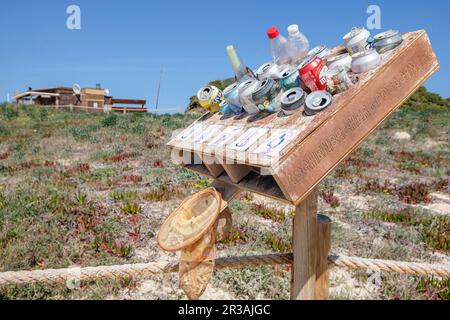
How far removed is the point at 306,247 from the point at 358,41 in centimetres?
118

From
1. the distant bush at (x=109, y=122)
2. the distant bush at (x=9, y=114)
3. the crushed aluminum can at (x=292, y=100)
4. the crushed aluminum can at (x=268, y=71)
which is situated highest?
the distant bush at (x=9, y=114)

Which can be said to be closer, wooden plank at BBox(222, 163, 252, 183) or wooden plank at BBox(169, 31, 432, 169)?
wooden plank at BBox(169, 31, 432, 169)

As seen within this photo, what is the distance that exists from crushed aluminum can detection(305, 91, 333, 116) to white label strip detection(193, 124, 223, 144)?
0.68 meters

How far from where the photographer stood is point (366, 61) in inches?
75.3

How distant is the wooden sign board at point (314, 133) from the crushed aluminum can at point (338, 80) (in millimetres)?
53

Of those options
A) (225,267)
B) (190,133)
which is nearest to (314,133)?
(190,133)

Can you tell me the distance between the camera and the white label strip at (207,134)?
7.64 ft

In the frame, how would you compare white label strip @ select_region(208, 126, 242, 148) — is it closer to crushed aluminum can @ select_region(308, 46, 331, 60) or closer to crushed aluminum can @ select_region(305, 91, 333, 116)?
crushed aluminum can @ select_region(305, 91, 333, 116)

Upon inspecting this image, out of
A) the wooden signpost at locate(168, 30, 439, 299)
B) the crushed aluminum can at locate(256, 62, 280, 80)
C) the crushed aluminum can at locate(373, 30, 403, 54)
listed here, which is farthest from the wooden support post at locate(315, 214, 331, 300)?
the crushed aluminum can at locate(373, 30, 403, 54)

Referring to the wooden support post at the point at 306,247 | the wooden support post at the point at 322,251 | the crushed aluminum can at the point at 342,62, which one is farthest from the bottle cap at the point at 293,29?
the wooden support post at the point at 322,251

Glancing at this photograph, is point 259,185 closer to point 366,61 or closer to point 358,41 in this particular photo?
point 366,61

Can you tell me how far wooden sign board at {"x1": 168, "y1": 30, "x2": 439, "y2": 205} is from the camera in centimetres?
169

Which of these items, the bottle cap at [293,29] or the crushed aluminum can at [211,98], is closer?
the bottle cap at [293,29]

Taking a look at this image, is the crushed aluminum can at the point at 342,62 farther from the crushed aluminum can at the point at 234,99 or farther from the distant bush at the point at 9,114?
the distant bush at the point at 9,114
